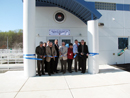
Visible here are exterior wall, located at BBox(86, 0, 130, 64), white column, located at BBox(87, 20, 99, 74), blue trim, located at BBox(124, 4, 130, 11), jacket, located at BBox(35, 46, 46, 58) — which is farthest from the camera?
blue trim, located at BBox(124, 4, 130, 11)

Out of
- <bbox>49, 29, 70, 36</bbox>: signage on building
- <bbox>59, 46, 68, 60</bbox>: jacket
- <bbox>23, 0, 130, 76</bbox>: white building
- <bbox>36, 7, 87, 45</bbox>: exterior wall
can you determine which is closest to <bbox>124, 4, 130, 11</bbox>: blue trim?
<bbox>23, 0, 130, 76</bbox>: white building

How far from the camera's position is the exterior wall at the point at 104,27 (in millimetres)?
8477

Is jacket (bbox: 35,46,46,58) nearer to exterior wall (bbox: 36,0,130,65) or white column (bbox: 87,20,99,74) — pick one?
exterior wall (bbox: 36,0,130,65)

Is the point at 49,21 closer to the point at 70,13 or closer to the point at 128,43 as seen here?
the point at 70,13

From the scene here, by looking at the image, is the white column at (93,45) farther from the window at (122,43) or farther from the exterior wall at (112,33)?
the window at (122,43)

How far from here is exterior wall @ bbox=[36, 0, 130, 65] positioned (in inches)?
334

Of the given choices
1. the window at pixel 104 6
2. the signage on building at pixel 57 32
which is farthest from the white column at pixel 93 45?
the window at pixel 104 6

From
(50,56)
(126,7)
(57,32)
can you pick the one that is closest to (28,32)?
(50,56)

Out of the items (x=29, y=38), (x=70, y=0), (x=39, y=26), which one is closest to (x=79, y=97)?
(x=29, y=38)

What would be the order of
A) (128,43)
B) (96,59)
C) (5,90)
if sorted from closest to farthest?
(5,90) → (96,59) → (128,43)

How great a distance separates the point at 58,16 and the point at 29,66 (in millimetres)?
4947

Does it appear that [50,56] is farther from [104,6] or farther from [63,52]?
[104,6]

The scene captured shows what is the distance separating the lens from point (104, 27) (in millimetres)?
9203

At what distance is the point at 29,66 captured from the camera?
221 inches
